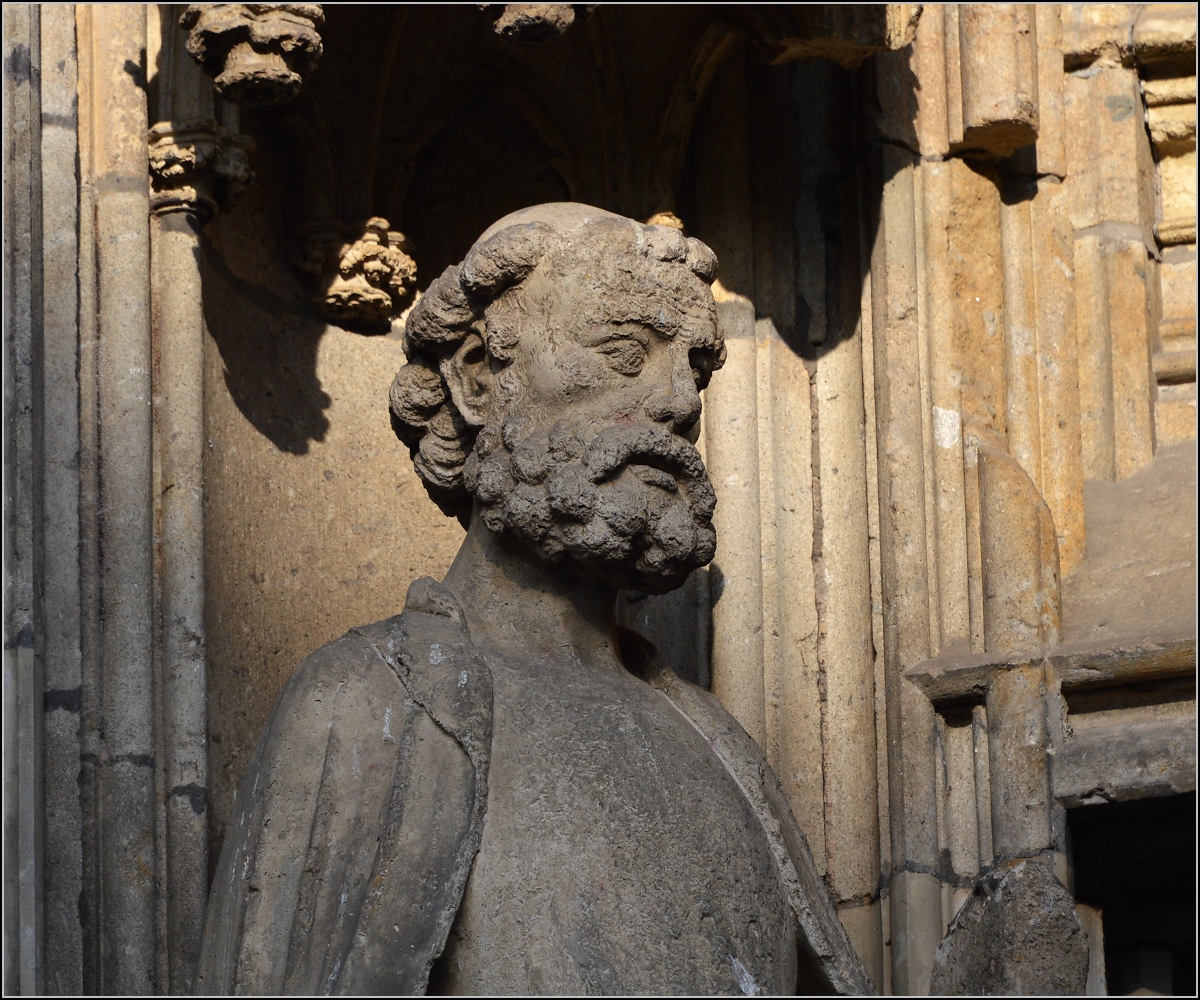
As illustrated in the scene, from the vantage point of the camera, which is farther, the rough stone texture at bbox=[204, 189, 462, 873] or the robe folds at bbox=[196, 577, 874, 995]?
the rough stone texture at bbox=[204, 189, 462, 873]

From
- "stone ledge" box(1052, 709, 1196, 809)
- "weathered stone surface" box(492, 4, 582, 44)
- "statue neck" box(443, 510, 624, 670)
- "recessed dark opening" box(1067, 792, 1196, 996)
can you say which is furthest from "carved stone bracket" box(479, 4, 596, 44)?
"recessed dark opening" box(1067, 792, 1196, 996)

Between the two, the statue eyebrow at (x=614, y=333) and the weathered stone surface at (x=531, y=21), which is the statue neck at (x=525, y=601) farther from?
the weathered stone surface at (x=531, y=21)

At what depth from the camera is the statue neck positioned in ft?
14.4

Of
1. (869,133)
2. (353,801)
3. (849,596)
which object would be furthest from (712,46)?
(353,801)

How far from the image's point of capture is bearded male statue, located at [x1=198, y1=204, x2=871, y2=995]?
3982mm

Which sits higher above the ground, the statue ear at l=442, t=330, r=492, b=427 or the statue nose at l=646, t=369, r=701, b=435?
the statue ear at l=442, t=330, r=492, b=427

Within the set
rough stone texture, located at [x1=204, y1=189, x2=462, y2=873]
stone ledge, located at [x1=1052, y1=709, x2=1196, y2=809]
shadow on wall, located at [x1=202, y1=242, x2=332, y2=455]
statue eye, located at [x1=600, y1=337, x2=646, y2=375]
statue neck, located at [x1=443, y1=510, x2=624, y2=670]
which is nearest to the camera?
statue eye, located at [x1=600, y1=337, x2=646, y2=375]

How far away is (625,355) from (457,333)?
1.05 ft

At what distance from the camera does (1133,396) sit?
536 cm

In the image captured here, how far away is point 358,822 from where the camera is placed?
4.03 meters

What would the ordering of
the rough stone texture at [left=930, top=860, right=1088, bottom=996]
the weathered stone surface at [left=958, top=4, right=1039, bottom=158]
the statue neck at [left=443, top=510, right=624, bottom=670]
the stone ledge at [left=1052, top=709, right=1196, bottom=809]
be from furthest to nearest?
the weathered stone surface at [left=958, top=4, right=1039, bottom=158] < the stone ledge at [left=1052, top=709, right=1196, bottom=809] < the statue neck at [left=443, top=510, right=624, bottom=670] < the rough stone texture at [left=930, top=860, right=1088, bottom=996]

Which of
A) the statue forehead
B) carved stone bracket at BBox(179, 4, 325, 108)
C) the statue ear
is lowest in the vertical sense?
the statue ear

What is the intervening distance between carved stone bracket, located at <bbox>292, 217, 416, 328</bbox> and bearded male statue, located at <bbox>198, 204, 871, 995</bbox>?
800mm

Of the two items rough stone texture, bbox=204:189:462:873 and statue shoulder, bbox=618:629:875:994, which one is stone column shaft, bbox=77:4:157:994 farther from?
statue shoulder, bbox=618:629:875:994
